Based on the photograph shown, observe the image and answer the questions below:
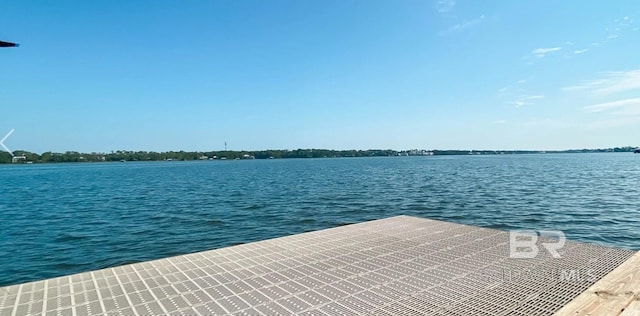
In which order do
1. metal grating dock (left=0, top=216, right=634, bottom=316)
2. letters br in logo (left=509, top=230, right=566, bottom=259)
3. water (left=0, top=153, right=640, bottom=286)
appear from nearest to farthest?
metal grating dock (left=0, top=216, right=634, bottom=316), letters br in logo (left=509, top=230, right=566, bottom=259), water (left=0, top=153, right=640, bottom=286)

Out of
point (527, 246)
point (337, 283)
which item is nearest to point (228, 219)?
point (337, 283)

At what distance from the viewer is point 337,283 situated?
5035 mm

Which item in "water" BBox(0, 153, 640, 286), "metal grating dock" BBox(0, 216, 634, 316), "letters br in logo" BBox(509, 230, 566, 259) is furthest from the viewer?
"water" BBox(0, 153, 640, 286)

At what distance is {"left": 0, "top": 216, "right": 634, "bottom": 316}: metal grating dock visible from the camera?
4246 mm

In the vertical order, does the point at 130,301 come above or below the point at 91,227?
above

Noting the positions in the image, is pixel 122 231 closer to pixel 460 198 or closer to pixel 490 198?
pixel 460 198

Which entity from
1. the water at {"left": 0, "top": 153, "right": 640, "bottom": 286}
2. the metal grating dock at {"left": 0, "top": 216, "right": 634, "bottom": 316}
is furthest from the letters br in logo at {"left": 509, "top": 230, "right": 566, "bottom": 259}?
the water at {"left": 0, "top": 153, "right": 640, "bottom": 286}

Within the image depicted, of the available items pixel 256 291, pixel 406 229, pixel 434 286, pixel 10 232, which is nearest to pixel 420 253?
pixel 434 286

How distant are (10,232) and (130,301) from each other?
1413 centimetres

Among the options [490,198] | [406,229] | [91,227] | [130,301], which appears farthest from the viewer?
[490,198]

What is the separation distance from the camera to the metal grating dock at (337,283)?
4.25 m

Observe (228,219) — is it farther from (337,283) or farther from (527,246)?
(527,246)

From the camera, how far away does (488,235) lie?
7.92 metres

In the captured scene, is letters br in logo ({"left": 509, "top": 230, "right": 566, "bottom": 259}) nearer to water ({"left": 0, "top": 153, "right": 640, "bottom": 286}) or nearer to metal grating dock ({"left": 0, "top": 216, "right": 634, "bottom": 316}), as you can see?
metal grating dock ({"left": 0, "top": 216, "right": 634, "bottom": 316})
